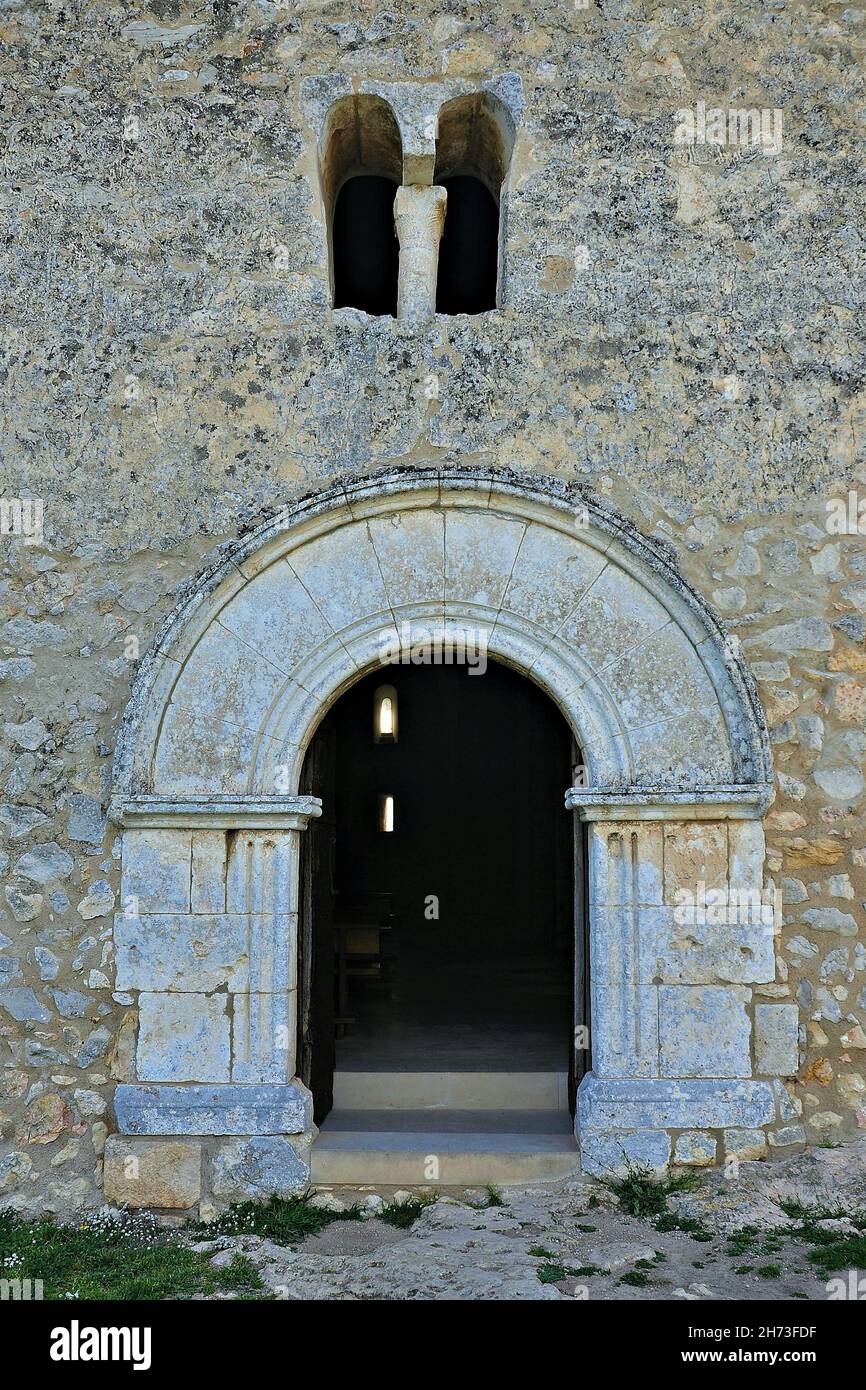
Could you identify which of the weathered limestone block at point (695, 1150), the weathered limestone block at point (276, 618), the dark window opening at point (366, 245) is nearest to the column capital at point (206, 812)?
the weathered limestone block at point (276, 618)

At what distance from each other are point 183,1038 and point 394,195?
417 cm

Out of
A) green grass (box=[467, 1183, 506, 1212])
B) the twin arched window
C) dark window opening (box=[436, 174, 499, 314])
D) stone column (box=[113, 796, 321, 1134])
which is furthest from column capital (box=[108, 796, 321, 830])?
dark window opening (box=[436, 174, 499, 314])

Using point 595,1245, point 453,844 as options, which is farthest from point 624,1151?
point 453,844

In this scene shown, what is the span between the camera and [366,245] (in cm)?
588

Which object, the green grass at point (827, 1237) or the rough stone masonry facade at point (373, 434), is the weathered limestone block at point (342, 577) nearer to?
the rough stone masonry facade at point (373, 434)

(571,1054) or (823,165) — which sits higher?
(823,165)

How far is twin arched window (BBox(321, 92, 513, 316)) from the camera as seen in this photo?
477cm

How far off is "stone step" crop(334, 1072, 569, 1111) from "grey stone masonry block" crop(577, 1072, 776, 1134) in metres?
1.04

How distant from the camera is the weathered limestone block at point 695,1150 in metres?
3.98

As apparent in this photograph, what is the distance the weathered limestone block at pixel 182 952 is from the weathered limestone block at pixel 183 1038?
57mm

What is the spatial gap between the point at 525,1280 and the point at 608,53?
196 inches

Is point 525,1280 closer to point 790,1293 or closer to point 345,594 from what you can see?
point 790,1293

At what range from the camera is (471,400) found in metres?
4.45
